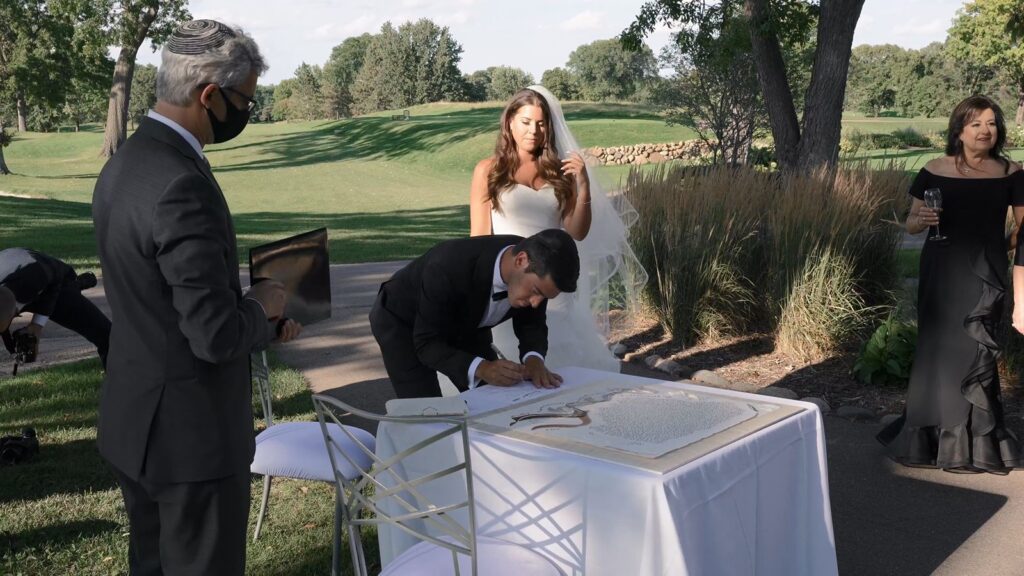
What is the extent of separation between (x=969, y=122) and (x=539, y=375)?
345 cm

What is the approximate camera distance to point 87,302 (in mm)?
6363

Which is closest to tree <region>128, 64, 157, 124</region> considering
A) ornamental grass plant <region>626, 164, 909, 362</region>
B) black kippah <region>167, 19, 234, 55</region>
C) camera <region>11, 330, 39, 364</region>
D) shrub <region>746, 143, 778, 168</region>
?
shrub <region>746, 143, 778, 168</region>

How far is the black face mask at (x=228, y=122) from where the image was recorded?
235 centimetres

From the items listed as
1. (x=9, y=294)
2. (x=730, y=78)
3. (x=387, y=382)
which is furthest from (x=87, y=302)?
(x=730, y=78)

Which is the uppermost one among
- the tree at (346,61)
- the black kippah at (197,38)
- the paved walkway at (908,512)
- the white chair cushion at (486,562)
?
the tree at (346,61)

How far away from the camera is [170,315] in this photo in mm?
2252

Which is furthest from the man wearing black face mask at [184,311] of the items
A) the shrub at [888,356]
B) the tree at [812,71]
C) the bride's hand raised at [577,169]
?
the tree at [812,71]

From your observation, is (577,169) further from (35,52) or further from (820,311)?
(35,52)

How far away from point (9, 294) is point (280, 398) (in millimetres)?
2385

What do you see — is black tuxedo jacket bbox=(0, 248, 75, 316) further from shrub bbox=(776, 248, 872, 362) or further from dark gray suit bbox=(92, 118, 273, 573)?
shrub bbox=(776, 248, 872, 362)

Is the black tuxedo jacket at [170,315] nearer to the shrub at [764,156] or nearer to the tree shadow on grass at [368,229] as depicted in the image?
the tree shadow on grass at [368,229]

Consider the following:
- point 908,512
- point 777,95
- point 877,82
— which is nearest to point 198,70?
point 908,512

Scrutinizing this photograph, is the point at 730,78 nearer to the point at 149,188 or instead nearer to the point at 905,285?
the point at 905,285

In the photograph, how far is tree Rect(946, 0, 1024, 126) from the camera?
161 feet
